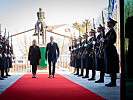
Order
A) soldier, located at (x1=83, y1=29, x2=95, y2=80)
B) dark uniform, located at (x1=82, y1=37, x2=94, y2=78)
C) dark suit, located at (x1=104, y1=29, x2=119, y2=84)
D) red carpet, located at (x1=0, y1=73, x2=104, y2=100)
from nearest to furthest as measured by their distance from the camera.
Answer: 1. red carpet, located at (x1=0, y1=73, x2=104, y2=100)
2. dark suit, located at (x1=104, y1=29, x2=119, y2=84)
3. soldier, located at (x1=83, y1=29, x2=95, y2=80)
4. dark uniform, located at (x1=82, y1=37, x2=94, y2=78)

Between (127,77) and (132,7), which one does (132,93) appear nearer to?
(127,77)

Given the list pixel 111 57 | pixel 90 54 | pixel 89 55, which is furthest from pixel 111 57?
pixel 89 55

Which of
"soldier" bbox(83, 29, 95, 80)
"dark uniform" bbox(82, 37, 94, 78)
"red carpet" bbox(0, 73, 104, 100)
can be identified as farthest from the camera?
"dark uniform" bbox(82, 37, 94, 78)

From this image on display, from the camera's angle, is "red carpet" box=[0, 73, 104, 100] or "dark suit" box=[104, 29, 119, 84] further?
"dark suit" box=[104, 29, 119, 84]

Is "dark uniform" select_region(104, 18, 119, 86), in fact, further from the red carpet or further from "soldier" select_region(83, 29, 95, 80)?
"soldier" select_region(83, 29, 95, 80)

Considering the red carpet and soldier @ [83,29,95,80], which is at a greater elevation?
soldier @ [83,29,95,80]

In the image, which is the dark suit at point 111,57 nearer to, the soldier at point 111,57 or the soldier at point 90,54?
the soldier at point 111,57

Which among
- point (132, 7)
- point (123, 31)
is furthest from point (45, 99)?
→ point (132, 7)

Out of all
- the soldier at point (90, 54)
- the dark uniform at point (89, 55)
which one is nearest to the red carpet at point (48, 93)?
the soldier at point (90, 54)

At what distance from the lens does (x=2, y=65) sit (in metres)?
8.88

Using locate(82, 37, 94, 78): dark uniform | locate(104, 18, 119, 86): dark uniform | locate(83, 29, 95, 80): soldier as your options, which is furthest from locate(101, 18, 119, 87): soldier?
locate(82, 37, 94, 78): dark uniform

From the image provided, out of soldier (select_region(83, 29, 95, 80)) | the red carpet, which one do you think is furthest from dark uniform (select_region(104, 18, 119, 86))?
soldier (select_region(83, 29, 95, 80))

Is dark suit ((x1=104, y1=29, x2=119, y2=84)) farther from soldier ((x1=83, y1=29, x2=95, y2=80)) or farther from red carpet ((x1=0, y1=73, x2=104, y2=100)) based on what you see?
soldier ((x1=83, y1=29, x2=95, y2=80))

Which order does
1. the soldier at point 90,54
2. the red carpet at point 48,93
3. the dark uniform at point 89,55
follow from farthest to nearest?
the dark uniform at point 89,55
the soldier at point 90,54
the red carpet at point 48,93
